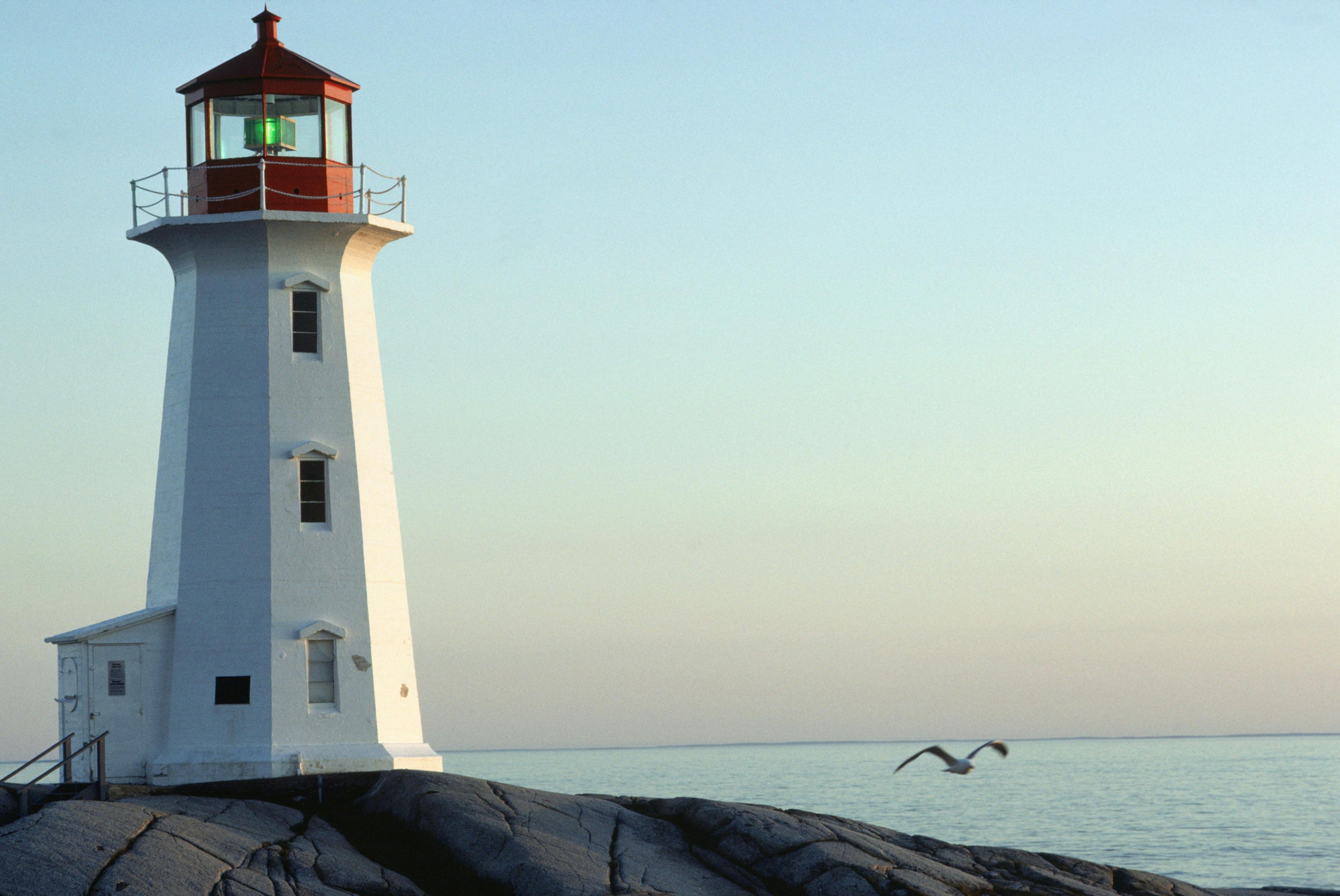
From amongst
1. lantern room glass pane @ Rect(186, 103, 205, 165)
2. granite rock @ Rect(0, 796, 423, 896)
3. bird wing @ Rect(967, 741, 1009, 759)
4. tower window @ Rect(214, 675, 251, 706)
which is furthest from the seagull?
lantern room glass pane @ Rect(186, 103, 205, 165)

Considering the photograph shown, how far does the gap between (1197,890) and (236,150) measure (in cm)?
1935

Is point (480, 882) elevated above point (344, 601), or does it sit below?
below

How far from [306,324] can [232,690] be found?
5.91 meters

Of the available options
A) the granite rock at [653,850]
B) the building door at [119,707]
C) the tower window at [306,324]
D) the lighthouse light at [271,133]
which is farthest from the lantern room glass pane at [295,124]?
the granite rock at [653,850]

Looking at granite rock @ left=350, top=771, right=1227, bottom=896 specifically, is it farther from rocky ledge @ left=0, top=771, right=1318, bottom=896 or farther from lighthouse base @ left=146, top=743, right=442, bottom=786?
lighthouse base @ left=146, top=743, right=442, bottom=786

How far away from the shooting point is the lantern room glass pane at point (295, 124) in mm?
25062

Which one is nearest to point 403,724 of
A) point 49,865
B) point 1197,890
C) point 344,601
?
point 344,601

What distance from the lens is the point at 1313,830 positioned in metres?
54.9

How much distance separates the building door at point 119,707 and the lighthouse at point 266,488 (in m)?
0.03

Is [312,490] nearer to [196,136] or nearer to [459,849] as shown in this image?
[196,136]

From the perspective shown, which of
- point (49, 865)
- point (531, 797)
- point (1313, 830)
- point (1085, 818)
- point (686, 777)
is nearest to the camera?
point (49, 865)

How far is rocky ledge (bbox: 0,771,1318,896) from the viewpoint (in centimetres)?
1753

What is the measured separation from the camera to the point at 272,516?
24.0m

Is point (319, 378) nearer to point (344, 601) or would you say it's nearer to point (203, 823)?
point (344, 601)
